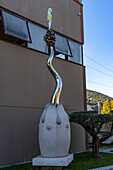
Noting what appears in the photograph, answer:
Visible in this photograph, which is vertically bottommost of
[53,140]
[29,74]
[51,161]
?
[51,161]

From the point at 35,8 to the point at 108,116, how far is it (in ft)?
17.2

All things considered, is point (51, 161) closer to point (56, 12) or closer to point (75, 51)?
point (75, 51)

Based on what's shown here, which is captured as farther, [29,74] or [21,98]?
[29,74]

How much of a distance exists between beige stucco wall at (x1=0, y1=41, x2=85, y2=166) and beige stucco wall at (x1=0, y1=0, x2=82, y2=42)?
1561 mm

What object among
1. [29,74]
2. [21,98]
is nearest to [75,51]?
[29,74]

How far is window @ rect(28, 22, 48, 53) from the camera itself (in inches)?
319

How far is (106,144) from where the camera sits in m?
12.4

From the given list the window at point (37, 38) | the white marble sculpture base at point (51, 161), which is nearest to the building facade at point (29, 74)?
the window at point (37, 38)

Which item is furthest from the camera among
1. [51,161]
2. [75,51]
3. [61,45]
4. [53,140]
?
[75,51]

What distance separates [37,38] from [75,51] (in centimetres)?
256

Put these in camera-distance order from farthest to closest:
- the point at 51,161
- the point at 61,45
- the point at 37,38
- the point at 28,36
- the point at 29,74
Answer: the point at 61,45
the point at 37,38
the point at 28,36
the point at 29,74
the point at 51,161

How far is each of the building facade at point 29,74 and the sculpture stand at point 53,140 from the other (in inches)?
58.3

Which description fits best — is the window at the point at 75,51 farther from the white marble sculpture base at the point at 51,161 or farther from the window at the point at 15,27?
the white marble sculpture base at the point at 51,161

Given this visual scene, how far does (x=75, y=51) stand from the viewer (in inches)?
401
